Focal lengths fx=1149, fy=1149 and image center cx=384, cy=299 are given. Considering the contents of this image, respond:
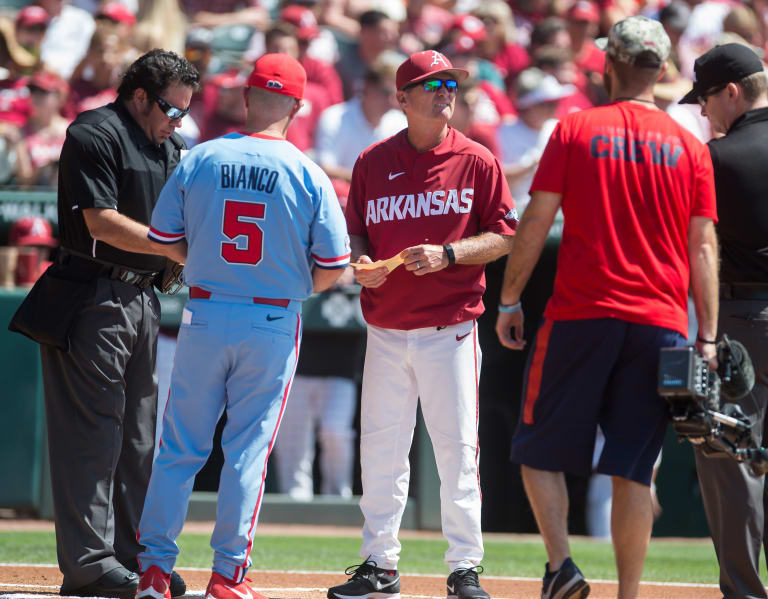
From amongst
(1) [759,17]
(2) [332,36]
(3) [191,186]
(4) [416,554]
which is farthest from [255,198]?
(1) [759,17]

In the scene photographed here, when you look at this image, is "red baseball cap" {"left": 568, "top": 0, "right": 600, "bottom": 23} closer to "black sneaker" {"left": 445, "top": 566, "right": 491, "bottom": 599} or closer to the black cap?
the black cap

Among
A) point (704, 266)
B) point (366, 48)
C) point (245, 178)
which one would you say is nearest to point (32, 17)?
point (366, 48)

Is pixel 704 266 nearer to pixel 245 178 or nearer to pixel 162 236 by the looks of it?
pixel 245 178

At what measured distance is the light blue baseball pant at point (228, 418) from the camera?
159 inches

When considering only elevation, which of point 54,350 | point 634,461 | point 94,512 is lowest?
point 94,512

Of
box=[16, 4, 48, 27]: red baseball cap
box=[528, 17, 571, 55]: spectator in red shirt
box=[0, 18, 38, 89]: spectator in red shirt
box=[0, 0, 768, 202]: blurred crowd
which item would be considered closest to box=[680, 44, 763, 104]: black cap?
box=[0, 0, 768, 202]: blurred crowd

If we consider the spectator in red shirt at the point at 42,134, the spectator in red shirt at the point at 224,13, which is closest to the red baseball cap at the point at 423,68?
the spectator in red shirt at the point at 42,134

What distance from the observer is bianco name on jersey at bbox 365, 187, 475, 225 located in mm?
4719

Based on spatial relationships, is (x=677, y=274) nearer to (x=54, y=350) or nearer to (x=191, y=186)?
(x=191, y=186)

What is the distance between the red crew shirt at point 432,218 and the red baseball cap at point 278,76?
2.42 ft

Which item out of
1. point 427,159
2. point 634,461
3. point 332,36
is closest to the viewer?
point 634,461

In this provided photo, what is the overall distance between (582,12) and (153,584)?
867cm

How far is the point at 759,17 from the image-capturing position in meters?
12.4

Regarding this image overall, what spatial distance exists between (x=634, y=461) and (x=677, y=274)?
2.16ft
